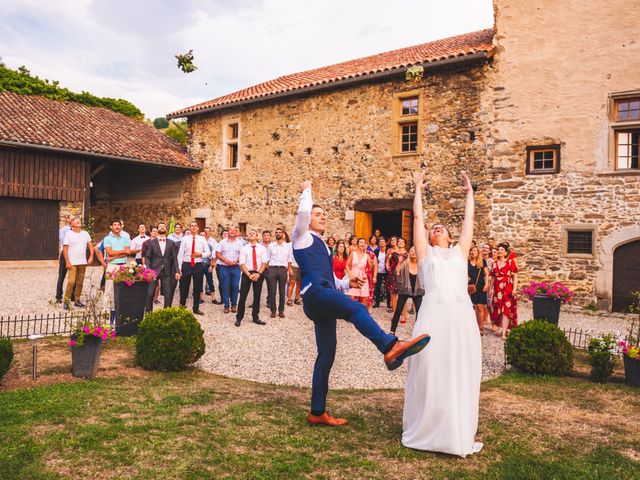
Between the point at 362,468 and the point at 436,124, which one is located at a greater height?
the point at 436,124

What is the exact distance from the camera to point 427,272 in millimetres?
3920

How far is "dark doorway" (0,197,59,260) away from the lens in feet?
55.9

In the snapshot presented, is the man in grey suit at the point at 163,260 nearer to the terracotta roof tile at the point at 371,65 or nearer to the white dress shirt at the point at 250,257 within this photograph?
the white dress shirt at the point at 250,257

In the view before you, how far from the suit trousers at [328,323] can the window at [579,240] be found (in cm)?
1033

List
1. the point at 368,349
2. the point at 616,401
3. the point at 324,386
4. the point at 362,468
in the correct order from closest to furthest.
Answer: the point at 362,468 < the point at 324,386 < the point at 616,401 < the point at 368,349

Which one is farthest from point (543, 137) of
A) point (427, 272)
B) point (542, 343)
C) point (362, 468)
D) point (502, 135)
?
point (362, 468)

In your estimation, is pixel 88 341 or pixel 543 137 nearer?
pixel 88 341

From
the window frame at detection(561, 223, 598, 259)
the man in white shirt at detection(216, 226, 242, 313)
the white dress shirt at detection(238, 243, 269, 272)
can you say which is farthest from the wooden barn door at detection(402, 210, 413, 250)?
the white dress shirt at detection(238, 243, 269, 272)

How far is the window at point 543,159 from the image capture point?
12.7 m

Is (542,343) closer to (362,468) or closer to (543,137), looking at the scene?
(362,468)

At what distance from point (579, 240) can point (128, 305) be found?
10.7 metres

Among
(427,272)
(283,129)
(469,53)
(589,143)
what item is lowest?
(427,272)

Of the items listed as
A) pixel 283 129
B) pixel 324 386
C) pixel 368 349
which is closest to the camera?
pixel 324 386

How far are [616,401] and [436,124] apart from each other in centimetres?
1013
